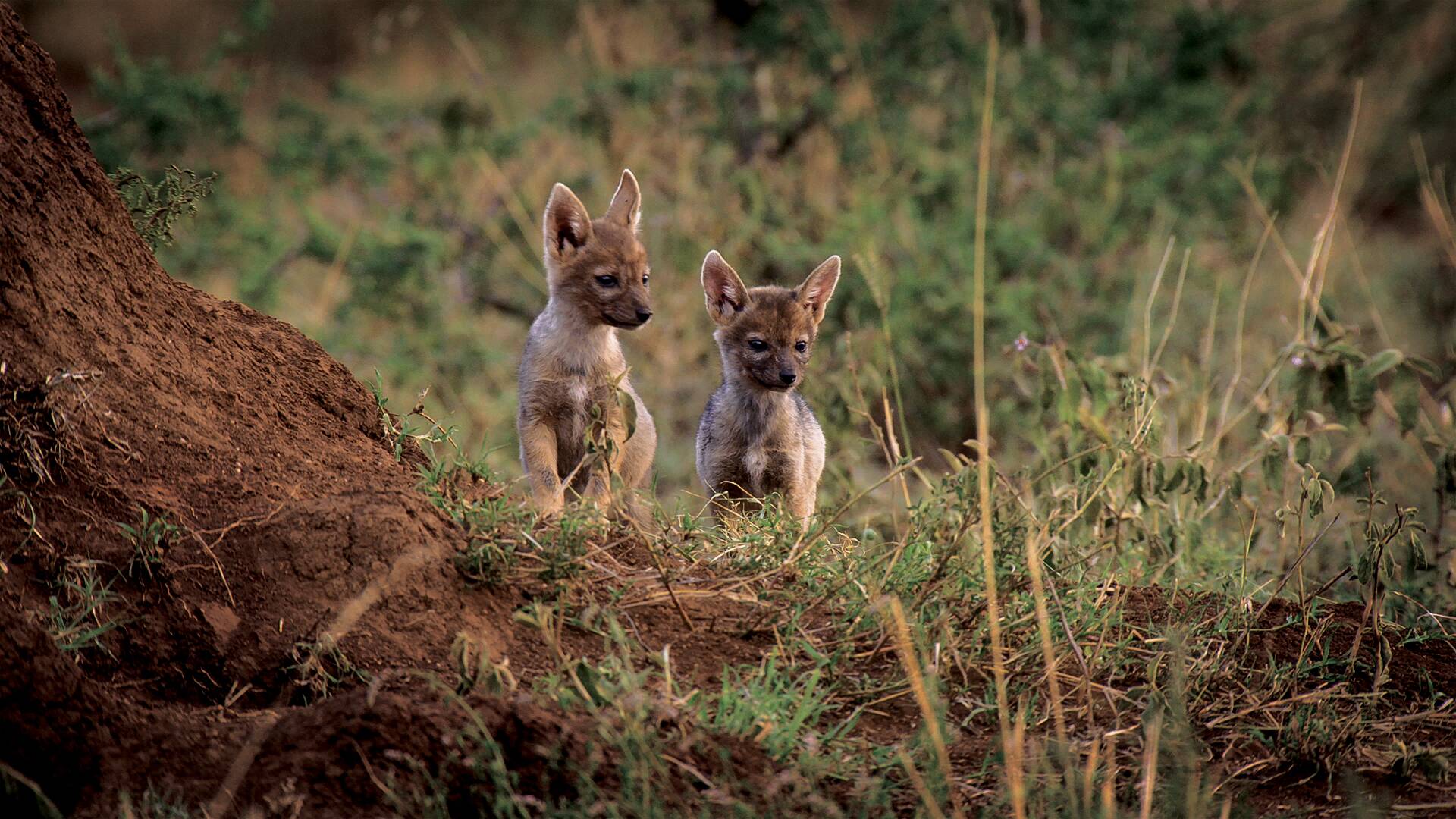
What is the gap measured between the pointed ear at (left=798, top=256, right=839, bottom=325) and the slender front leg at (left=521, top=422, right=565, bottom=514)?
1249 millimetres

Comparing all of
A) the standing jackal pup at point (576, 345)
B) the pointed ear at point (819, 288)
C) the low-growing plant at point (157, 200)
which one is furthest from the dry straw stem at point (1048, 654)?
the low-growing plant at point (157, 200)

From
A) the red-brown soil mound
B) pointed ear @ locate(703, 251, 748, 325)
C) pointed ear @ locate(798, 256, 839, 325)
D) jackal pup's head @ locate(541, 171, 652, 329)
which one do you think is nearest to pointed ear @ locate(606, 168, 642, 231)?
jackal pup's head @ locate(541, 171, 652, 329)

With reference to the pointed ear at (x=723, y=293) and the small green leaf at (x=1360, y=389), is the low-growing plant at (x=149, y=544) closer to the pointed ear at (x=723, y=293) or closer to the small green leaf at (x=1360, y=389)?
the pointed ear at (x=723, y=293)

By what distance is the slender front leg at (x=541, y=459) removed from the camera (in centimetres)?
515

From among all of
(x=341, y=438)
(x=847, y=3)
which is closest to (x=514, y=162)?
(x=847, y=3)

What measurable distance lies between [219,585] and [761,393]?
2722mm

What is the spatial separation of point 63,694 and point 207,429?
3.32ft

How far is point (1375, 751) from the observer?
11.9 ft

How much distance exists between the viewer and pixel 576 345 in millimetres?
5371

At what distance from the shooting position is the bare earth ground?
2990 mm

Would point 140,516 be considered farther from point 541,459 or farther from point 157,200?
point 541,459

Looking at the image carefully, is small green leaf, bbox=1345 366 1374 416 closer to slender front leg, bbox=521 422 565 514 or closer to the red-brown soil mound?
slender front leg, bbox=521 422 565 514

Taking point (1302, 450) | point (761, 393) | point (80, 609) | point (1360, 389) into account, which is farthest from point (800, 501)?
point (80, 609)

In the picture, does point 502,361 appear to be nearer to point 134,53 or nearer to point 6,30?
point 6,30
